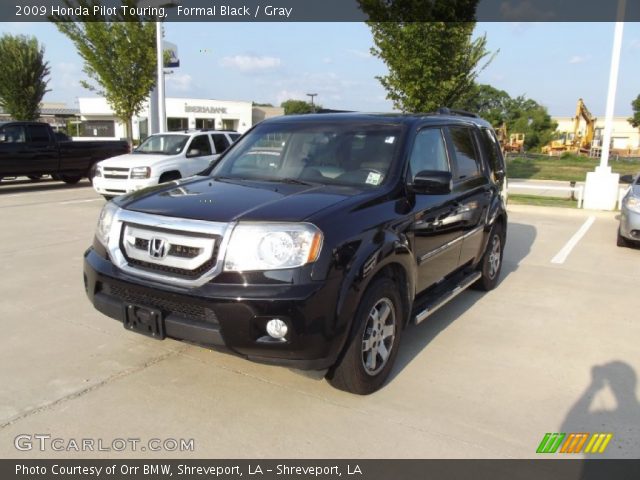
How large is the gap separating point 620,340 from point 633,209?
417cm

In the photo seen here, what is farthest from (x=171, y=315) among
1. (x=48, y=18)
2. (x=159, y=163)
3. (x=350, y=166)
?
(x=48, y=18)

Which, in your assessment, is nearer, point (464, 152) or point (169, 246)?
point (169, 246)

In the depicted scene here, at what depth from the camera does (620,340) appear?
4.58 m

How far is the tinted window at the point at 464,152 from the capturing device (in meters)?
4.95

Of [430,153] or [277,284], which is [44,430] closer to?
[277,284]

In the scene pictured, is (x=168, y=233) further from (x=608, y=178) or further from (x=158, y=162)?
(x=608, y=178)

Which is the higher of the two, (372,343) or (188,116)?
(188,116)

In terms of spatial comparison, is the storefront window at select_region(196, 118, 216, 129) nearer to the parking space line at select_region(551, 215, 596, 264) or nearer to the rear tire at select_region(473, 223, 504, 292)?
the parking space line at select_region(551, 215, 596, 264)

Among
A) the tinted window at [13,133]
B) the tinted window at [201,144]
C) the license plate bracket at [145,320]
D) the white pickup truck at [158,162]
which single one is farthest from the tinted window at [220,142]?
the license plate bracket at [145,320]

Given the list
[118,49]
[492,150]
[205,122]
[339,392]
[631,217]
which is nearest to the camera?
[339,392]

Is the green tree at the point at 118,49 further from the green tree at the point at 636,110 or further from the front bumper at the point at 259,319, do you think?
the green tree at the point at 636,110

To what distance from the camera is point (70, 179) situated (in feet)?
53.0

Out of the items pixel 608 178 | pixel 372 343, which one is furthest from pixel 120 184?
pixel 608 178

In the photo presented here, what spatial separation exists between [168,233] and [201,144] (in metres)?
9.80
